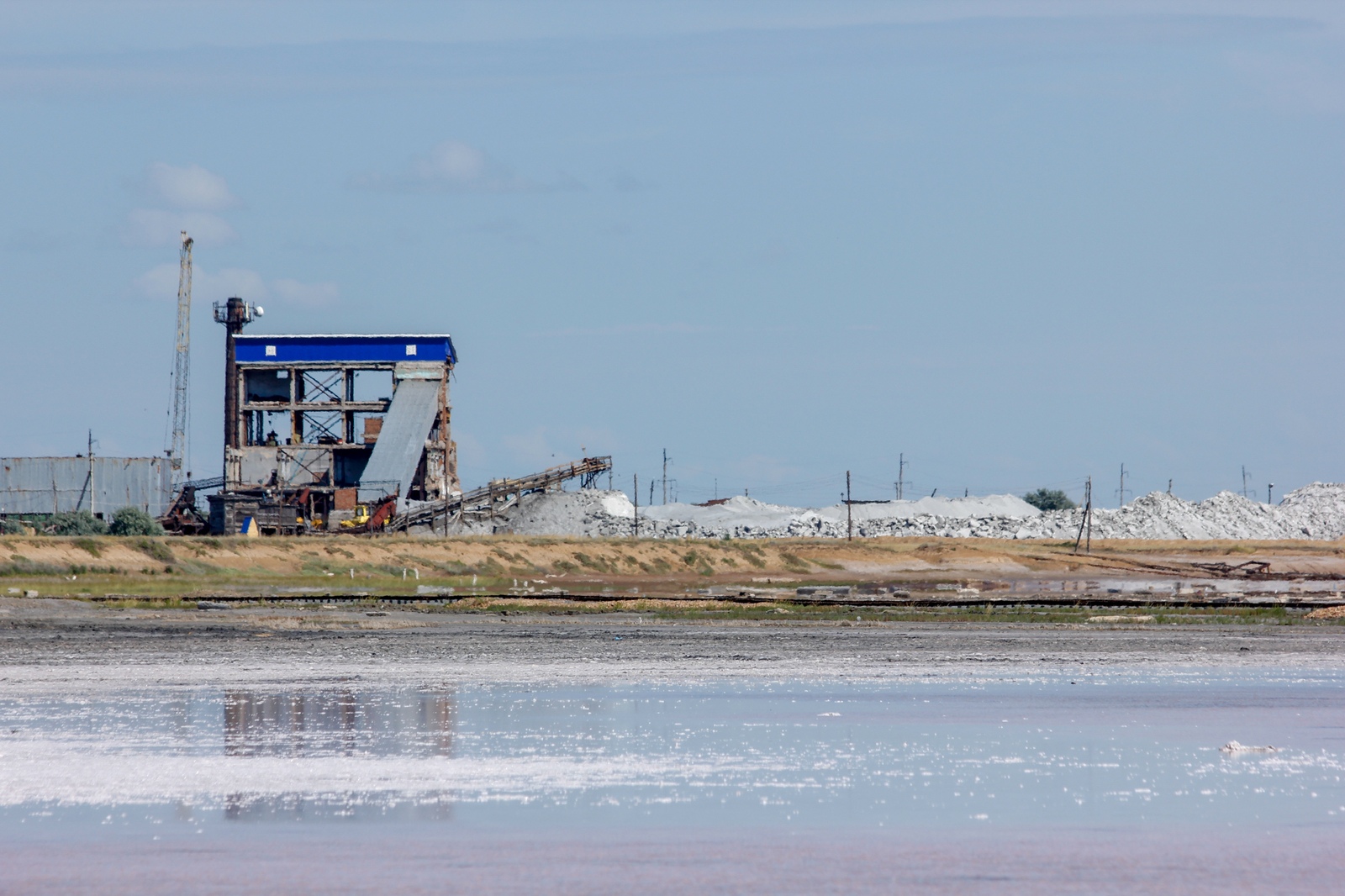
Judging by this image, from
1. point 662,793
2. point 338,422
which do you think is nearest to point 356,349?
point 338,422

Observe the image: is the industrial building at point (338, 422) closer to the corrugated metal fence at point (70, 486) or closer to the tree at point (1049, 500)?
the corrugated metal fence at point (70, 486)

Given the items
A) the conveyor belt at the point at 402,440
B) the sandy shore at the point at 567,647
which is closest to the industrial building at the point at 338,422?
the conveyor belt at the point at 402,440

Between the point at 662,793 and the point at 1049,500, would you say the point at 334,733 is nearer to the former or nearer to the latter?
the point at 662,793

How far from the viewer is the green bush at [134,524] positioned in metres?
81.0

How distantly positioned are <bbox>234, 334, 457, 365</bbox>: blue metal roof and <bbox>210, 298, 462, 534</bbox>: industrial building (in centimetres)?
6

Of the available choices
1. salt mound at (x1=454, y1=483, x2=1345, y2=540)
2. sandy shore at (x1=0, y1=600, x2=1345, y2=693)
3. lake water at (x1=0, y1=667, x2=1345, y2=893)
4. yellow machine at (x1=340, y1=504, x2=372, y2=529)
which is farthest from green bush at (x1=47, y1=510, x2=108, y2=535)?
lake water at (x1=0, y1=667, x2=1345, y2=893)

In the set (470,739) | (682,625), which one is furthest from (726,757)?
(682,625)

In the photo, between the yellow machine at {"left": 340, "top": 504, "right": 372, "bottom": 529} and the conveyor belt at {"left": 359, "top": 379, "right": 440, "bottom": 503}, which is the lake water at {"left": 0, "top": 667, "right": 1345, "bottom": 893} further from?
the conveyor belt at {"left": 359, "top": 379, "right": 440, "bottom": 503}

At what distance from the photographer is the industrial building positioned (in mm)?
92625

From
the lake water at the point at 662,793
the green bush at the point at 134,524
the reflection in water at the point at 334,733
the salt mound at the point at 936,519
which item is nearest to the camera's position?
the lake water at the point at 662,793

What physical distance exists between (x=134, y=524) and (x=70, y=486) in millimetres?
14563

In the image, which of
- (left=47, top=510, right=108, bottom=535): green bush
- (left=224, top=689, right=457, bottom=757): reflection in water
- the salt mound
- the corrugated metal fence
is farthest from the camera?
the salt mound

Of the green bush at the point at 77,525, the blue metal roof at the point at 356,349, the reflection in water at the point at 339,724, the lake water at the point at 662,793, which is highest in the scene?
the blue metal roof at the point at 356,349

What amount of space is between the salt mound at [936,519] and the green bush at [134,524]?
2269 cm
